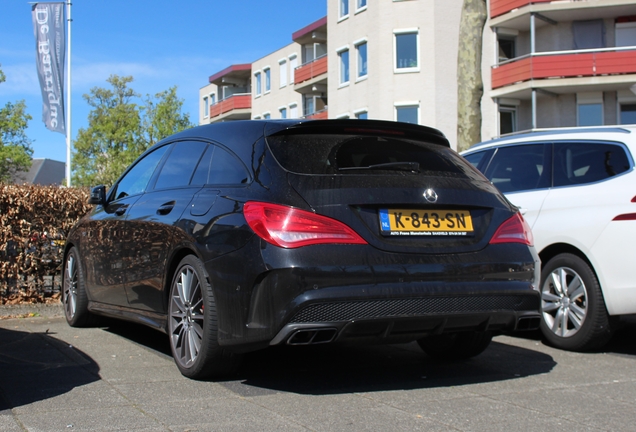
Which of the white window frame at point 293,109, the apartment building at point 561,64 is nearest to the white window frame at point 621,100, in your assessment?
the apartment building at point 561,64

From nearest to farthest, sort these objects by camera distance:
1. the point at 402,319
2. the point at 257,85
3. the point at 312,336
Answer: the point at 312,336 < the point at 402,319 < the point at 257,85

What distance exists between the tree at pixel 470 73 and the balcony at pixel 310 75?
101 ft

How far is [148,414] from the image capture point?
398 cm

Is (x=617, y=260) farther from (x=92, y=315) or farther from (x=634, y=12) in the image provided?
(x=634, y=12)

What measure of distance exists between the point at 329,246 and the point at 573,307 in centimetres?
289

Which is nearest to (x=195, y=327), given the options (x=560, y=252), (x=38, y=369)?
(x=38, y=369)

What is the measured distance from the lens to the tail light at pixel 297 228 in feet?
13.6

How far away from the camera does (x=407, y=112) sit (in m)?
35.5

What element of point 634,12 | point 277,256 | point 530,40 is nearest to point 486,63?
point 530,40

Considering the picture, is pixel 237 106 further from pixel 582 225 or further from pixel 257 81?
pixel 582 225

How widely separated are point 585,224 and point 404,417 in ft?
9.48

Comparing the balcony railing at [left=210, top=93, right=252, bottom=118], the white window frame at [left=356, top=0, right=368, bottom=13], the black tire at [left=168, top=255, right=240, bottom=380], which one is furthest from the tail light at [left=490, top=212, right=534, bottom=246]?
the balcony railing at [left=210, top=93, right=252, bottom=118]

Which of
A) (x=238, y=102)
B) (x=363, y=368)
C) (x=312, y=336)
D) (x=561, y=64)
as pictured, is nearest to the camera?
(x=312, y=336)

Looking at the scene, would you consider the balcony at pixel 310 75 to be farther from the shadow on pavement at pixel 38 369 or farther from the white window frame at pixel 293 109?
the shadow on pavement at pixel 38 369
